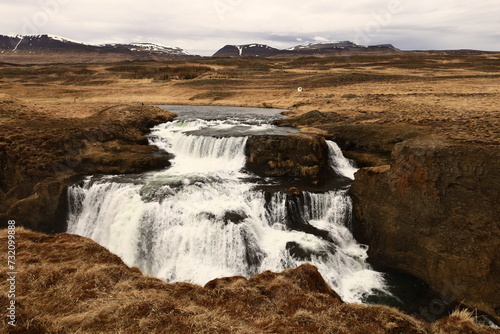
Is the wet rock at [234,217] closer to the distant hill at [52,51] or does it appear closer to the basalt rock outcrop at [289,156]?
the basalt rock outcrop at [289,156]

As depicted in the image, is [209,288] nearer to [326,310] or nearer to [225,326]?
[225,326]

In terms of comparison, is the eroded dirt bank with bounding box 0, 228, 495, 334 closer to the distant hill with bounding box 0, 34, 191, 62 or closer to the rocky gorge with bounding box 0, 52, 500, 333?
the rocky gorge with bounding box 0, 52, 500, 333

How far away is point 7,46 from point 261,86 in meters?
149

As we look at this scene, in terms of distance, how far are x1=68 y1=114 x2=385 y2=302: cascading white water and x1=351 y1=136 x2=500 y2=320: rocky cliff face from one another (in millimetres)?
1284

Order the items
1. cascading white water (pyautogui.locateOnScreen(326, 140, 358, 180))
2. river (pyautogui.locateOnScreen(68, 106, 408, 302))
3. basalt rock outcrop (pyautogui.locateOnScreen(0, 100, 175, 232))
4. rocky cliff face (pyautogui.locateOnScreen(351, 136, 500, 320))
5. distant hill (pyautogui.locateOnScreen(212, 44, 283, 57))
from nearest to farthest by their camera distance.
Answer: rocky cliff face (pyautogui.locateOnScreen(351, 136, 500, 320)) < river (pyautogui.locateOnScreen(68, 106, 408, 302)) < basalt rock outcrop (pyautogui.locateOnScreen(0, 100, 175, 232)) < cascading white water (pyautogui.locateOnScreen(326, 140, 358, 180)) < distant hill (pyautogui.locateOnScreen(212, 44, 283, 57))

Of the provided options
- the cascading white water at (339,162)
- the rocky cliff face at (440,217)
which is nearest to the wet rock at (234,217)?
the rocky cliff face at (440,217)

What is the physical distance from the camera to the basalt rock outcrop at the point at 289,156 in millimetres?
17422

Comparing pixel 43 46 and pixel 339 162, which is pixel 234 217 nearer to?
pixel 339 162

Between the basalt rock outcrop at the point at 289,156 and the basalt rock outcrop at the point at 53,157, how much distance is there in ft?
19.1

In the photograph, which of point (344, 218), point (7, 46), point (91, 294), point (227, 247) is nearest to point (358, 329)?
point (91, 294)

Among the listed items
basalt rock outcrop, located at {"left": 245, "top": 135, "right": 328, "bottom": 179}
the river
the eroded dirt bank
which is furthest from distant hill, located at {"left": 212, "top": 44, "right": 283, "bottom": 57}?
the eroded dirt bank

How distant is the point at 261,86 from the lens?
44250 mm

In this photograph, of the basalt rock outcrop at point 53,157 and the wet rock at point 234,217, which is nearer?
the wet rock at point 234,217

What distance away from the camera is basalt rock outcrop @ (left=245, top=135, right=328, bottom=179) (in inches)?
686
